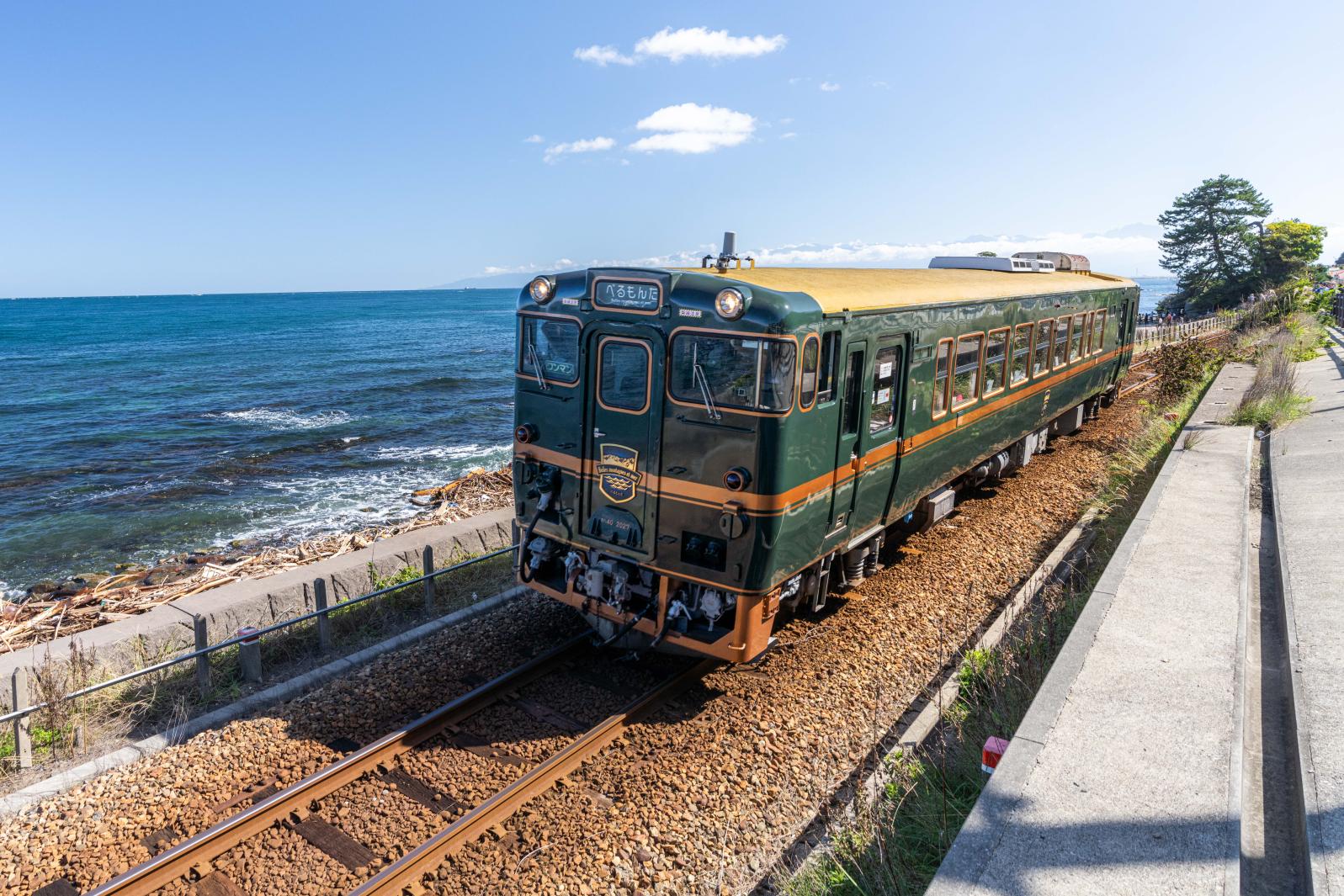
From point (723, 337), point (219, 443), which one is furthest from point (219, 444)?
point (723, 337)

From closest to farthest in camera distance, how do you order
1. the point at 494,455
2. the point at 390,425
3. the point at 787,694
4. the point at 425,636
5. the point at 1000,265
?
1. the point at 787,694
2. the point at 425,636
3. the point at 1000,265
4. the point at 494,455
5. the point at 390,425

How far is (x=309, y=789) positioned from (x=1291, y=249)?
201ft

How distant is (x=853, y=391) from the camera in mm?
7262

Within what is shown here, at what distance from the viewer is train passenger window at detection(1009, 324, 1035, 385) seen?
11312 millimetres

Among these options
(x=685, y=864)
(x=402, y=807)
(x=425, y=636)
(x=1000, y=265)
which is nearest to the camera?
(x=685, y=864)

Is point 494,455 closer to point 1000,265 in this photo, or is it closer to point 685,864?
point 1000,265

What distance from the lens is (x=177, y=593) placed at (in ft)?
36.7

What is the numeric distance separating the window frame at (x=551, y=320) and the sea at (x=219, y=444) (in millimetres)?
10374

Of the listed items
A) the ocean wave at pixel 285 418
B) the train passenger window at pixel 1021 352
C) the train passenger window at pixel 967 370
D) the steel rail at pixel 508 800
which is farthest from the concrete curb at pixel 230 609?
the ocean wave at pixel 285 418

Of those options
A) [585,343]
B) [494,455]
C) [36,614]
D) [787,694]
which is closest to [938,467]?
[787,694]

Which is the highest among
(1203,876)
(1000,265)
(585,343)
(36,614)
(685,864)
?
(1000,265)

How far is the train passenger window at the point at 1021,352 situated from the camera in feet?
37.1

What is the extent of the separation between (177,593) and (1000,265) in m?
12.8

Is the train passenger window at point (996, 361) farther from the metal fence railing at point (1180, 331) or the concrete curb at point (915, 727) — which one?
the metal fence railing at point (1180, 331)
